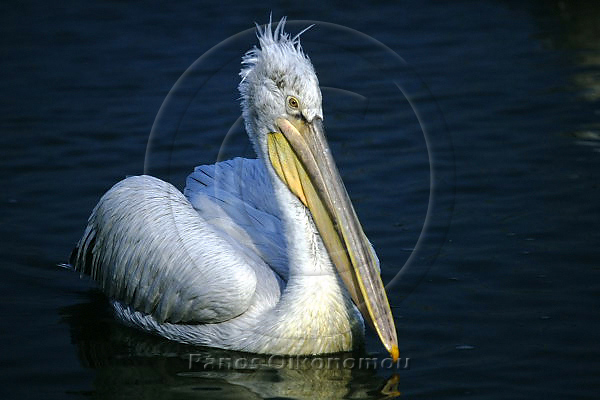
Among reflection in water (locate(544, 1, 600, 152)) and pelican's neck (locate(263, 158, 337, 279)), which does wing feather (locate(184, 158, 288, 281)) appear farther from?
reflection in water (locate(544, 1, 600, 152))

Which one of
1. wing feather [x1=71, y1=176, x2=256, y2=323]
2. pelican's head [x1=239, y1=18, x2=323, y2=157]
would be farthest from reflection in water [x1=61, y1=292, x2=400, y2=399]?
pelican's head [x1=239, y1=18, x2=323, y2=157]

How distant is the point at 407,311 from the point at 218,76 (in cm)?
437

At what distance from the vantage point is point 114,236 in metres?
5.66

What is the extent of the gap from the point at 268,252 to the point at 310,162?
0.80 metres

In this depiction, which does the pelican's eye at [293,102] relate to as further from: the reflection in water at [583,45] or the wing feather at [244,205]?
the reflection in water at [583,45]

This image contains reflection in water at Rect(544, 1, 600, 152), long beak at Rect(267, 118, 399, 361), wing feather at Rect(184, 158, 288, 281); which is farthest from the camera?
reflection in water at Rect(544, 1, 600, 152)

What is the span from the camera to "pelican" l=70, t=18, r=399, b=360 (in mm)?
4824

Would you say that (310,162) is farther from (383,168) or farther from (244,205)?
(383,168)

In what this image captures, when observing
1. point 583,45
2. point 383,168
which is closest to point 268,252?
point 383,168

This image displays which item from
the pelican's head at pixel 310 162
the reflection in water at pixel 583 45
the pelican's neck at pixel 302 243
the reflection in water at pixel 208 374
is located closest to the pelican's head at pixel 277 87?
the pelican's head at pixel 310 162

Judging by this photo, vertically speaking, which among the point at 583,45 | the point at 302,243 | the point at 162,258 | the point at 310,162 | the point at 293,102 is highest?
the point at 583,45

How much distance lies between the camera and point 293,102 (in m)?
4.84

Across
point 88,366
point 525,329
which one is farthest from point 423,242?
point 88,366

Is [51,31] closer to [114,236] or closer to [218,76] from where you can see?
[218,76]
